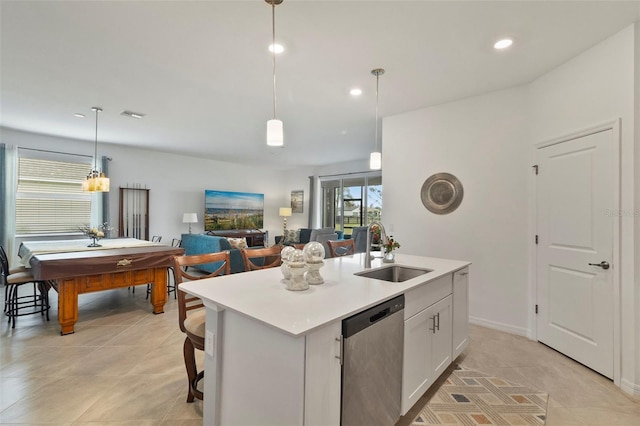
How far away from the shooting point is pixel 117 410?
6.25 feet

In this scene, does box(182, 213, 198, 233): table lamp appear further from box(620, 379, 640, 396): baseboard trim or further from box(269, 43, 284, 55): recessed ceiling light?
box(620, 379, 640, 396): baseboard trim

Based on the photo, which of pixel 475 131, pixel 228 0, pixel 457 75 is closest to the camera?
pixel 228 0

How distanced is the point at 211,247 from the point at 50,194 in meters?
3.33

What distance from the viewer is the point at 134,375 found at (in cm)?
231

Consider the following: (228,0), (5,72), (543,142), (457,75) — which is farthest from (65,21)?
(543,142)

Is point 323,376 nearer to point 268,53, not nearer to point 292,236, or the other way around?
point 268,53

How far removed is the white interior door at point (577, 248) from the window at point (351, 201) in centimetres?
419

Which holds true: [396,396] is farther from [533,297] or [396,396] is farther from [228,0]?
[228,0]

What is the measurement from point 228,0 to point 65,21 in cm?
130

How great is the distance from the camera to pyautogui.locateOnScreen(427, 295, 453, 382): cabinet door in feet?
6.52

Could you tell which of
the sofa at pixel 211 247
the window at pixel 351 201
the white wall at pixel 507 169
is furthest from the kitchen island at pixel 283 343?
the window at pixel 351 201

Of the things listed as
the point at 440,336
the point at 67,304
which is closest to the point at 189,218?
the point at 67,304

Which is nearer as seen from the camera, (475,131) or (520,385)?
(520,385)

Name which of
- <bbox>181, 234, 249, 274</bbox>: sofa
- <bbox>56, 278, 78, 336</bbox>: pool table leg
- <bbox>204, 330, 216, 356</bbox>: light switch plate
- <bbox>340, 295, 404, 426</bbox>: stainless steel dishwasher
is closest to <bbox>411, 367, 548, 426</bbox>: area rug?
<bbox>340, 295, 404, 426</bbox>: stainless steel dishwasher
